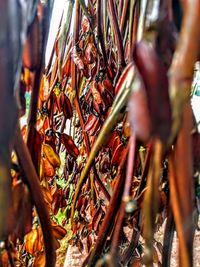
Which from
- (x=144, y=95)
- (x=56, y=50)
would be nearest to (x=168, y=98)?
(x=144, y=95)

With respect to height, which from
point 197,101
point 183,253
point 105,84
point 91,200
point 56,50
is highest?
point 197,101

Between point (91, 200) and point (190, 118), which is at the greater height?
point (91, 200)

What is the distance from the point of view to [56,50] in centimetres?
107

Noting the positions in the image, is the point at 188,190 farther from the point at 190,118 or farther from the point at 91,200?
the point at 91,200

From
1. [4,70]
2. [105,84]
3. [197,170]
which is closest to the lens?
[4,70]

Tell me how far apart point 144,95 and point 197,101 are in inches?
54.8

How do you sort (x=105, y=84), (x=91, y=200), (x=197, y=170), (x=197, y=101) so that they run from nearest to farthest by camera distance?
1. (x=197, y=170)
2. (x=105, y=84)
3. (x=91, y=200)
4. (x=197, y=101)

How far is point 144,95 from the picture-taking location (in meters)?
0.21

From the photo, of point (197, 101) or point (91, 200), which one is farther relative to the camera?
point (197, 101)

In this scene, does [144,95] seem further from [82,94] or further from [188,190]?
[82,94]

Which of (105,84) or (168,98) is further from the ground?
(105,84)

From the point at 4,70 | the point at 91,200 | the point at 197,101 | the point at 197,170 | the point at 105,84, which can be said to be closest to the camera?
the point at 4,70

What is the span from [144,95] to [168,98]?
0.03ft

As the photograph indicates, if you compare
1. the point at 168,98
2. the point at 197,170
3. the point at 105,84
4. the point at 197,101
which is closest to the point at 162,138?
the point at 168,98
